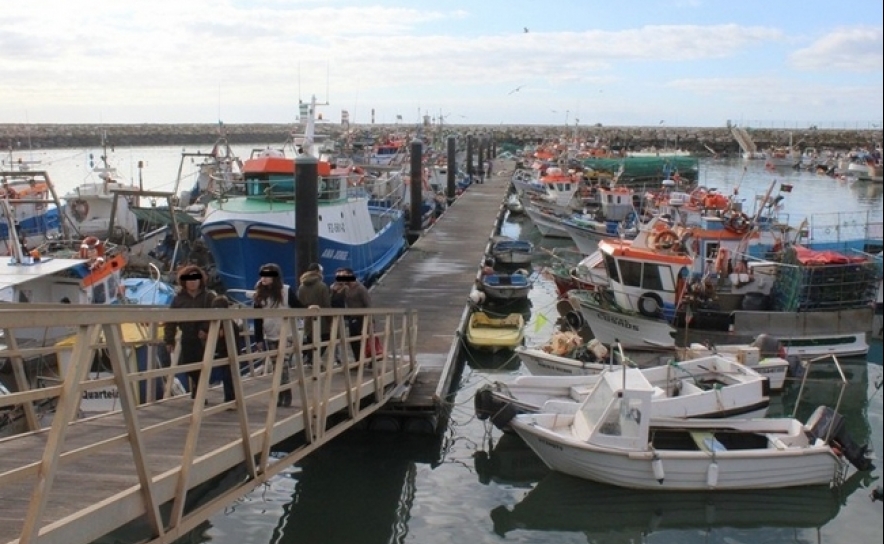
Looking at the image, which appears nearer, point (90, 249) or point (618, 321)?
point (90, 249)

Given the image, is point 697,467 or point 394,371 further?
point 394,371

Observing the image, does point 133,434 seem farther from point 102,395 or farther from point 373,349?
point 102,395

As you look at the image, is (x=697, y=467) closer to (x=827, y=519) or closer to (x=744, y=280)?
(x=827, y=519)

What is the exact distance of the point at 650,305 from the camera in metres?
19.8

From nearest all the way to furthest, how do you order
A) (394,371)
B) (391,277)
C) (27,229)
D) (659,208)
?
(394,371) → (391,277) → (27,229) → (659,208)

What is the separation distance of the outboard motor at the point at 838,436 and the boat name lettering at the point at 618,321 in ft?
22.3

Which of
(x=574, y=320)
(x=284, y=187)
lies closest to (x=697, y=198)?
(x=574, y=320)

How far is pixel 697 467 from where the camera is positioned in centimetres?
1243

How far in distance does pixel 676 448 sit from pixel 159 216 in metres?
21.1

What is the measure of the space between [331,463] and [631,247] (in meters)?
10.0

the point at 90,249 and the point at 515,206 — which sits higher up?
the point at 90,249

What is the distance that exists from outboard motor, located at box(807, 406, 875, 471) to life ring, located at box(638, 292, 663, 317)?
259 inches

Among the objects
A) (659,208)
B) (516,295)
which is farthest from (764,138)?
(516,295)

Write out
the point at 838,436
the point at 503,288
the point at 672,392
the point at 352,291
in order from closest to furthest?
1. the point at 352,291
2. the point at 838,436
3. the point at 672,392
4. the point at 503,288
